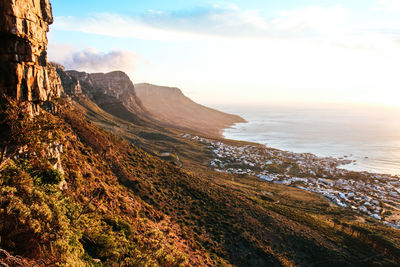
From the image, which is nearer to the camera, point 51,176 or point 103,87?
point 51,176

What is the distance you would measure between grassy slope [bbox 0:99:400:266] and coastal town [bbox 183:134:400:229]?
1478 centimetres

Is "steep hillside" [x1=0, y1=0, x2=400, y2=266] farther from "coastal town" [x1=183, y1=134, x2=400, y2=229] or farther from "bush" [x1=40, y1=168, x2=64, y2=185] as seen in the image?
"coastal town" [x1=183, y1=134, x2=400, y2=229]

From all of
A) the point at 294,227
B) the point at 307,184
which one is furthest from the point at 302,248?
the point at 307,184

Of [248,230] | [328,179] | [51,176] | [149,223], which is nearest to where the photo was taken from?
[51,176]

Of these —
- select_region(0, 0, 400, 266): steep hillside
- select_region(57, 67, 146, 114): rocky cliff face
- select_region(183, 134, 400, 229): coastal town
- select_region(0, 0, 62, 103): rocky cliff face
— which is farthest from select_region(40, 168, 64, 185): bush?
select_region(57, 67, 146, 114): rocky cliff face

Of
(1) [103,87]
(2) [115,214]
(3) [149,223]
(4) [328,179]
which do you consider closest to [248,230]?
(3) [149,223]

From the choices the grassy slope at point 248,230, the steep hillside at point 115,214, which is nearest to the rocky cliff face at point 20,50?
the steep hillside at point 115,214

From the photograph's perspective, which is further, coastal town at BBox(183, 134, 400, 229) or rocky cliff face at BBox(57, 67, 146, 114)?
rocky cliff face at BBox(57, 67, 146, 114)

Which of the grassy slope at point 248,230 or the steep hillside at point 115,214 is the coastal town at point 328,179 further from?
the grassy slope at point 248,230

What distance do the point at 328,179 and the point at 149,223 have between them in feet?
248

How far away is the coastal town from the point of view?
5073cm

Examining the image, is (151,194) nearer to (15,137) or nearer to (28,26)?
(15,137)

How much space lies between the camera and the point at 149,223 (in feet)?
53.5

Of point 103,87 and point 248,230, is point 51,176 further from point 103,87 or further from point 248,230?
point 103,87
